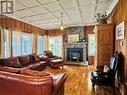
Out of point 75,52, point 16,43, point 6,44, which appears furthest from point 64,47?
point 6,44

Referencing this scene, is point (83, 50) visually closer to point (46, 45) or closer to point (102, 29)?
point (46, 45)

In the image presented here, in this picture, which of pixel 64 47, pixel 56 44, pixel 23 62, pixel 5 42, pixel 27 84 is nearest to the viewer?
pixel 27 84

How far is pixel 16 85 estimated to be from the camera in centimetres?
192

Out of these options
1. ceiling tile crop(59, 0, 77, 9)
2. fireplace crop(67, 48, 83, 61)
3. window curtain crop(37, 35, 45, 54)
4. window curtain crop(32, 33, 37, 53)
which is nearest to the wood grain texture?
ceiling tile crop(59, 0, 77, 9)

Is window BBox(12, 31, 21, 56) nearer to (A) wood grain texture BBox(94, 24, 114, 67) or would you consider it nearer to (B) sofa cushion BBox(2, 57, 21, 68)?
(B) sofa cushion BBox(2, 57, 21, 68)

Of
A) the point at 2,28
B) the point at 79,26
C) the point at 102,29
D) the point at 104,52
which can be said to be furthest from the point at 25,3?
the point at 79,26

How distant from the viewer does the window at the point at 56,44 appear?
350 inches

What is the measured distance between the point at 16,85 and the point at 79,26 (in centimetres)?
690

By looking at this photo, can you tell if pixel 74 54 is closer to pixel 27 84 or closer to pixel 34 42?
pixel 34 42

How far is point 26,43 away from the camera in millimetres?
6758

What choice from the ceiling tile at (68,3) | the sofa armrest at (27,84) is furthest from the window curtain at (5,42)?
the sofa armrest at (27,84)

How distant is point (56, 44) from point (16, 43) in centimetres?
373

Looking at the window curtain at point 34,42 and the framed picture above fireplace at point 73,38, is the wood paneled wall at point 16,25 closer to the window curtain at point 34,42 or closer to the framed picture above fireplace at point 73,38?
the window curtain at point 34,42

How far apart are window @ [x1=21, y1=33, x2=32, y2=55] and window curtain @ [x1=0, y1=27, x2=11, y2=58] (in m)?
1.20
